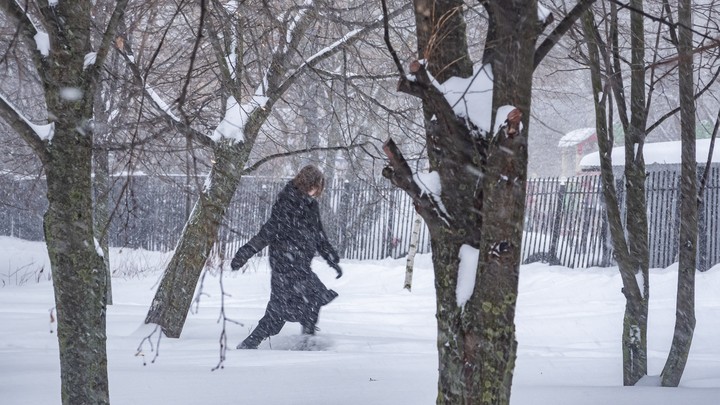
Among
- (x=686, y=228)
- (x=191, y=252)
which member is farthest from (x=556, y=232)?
(x=686, y=228)

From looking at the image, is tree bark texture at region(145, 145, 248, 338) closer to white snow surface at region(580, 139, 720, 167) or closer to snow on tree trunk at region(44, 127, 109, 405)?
snow on tree trunk at region(44, 127, 109, 405)

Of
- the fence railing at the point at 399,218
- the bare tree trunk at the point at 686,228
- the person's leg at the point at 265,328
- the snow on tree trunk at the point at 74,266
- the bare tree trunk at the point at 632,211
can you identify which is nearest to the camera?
the snow on tree trunk at the point at 74,266

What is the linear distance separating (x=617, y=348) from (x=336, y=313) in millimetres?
3263

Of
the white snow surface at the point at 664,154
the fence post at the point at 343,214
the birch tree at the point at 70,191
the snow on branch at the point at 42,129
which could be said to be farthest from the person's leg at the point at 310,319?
the fence post at the point at 343,214

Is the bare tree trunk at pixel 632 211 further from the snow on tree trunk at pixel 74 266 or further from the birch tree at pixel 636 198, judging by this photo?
the snow on tree trunk at pixel 74 266

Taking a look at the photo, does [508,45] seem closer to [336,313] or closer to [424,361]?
[424,361]

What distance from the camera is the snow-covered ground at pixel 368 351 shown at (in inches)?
148

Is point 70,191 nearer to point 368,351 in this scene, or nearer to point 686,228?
point 686,228

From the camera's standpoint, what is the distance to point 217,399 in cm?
365

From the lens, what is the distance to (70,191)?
2.86 metres

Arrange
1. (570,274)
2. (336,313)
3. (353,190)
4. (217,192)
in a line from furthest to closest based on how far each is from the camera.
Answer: (353,190), (570,274), (336,313), (217,192)

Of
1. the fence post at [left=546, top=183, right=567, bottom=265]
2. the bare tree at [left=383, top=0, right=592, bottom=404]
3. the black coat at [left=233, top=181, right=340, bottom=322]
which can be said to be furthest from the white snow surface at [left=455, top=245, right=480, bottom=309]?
the fence post at [left=546, top=183, right=567, bottom=265]

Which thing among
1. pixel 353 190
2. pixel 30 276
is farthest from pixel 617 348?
pixel 30 276

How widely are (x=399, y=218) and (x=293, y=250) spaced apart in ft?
32.2
